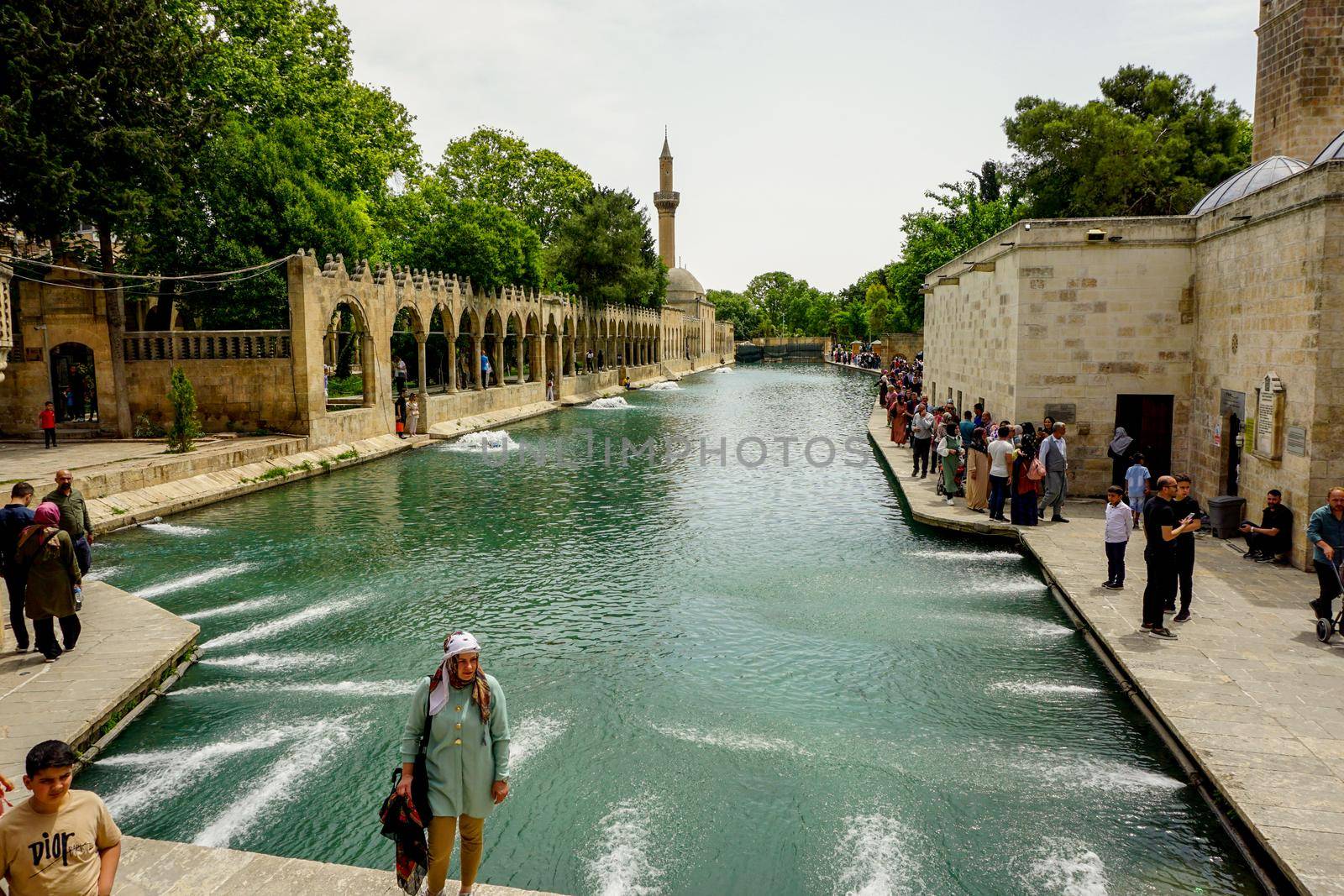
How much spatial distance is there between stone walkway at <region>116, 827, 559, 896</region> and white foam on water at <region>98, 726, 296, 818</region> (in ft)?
4.15

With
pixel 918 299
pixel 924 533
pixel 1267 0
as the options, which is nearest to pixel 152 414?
pixel 924 533

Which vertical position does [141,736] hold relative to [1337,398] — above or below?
below

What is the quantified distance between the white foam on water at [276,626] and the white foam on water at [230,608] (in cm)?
61

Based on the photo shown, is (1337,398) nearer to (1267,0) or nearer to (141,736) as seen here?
(141,736)

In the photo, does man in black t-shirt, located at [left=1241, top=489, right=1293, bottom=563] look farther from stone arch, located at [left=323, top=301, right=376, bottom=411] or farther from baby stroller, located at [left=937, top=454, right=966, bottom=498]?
stone arch, located at [left=323, top=301, right=376, bottom=411]

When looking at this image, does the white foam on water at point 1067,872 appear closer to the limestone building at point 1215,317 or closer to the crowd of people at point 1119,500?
the crowd of people at point 1119,500

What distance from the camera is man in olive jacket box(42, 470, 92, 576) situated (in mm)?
8500

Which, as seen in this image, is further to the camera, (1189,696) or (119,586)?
(119,586)

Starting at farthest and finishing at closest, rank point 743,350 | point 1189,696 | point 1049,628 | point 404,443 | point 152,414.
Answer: point 743,350 < point 404,443 < point 152,414 < point 1049,628 < point 1189,696

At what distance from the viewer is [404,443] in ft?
78.0

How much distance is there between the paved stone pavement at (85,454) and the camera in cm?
1534

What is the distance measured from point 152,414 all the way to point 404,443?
5924 mm

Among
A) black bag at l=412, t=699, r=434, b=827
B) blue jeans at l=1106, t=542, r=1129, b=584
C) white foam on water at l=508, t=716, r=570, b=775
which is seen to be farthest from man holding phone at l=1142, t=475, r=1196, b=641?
black bag at l=412, t=699, r=434, b=827

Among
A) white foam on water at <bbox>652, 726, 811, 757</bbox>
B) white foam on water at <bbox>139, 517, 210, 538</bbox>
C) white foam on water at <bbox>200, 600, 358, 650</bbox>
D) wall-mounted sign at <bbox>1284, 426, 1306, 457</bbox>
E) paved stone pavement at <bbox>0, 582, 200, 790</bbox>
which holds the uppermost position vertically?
wall-mounted sign at <bbox>1284, 426, 1306, 457</bbox>
